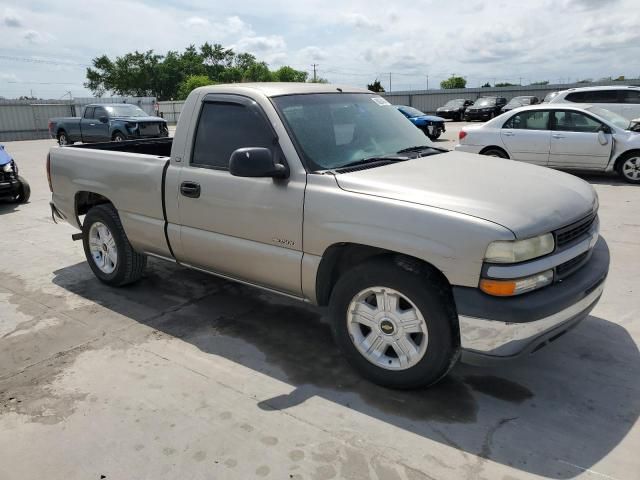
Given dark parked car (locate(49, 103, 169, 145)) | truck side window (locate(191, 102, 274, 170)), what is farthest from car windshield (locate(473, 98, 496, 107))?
truck side window (locate(191, 102, 274, 170))

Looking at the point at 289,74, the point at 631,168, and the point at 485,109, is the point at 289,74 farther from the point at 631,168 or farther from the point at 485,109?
the point at 631,168

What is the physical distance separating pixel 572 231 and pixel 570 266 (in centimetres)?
21

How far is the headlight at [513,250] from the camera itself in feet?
8.86

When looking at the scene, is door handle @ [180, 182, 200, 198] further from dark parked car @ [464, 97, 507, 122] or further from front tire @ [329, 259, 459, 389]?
dark parked car @ [464, 97, 507, 122]

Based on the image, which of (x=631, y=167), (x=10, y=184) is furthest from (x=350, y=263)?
(x=631, y=167)

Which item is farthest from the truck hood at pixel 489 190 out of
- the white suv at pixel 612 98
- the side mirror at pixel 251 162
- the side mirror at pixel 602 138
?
the white suv at pixel 612 98

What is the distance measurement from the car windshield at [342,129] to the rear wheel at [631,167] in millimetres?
7249

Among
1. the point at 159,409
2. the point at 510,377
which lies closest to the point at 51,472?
the point at 159,409

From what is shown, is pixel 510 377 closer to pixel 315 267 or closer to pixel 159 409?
pixel 315 267

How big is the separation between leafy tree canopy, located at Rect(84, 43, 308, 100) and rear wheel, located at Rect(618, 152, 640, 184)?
242 ft

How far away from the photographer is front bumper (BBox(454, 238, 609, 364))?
2.71 m

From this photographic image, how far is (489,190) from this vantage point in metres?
3.07

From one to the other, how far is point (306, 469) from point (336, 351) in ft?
4.22

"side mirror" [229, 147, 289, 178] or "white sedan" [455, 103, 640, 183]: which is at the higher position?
"side mirror" [229, 147, 289, 178]
